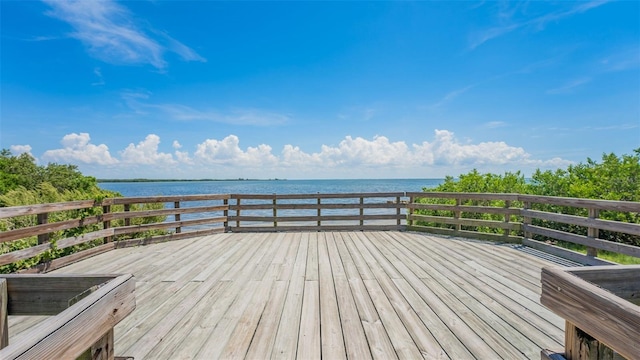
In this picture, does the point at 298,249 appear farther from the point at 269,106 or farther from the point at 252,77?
the point at 269,106

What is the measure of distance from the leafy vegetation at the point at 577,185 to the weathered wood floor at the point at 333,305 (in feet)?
7.44

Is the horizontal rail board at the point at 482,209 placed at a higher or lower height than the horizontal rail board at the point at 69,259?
higher

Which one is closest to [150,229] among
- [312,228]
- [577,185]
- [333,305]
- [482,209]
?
[312,228]

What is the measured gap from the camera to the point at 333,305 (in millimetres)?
2799

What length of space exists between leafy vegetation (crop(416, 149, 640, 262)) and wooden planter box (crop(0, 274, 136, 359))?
721cm

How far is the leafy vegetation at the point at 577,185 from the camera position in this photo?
5.53 m

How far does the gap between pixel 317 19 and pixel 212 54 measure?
4.77 metres

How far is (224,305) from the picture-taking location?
9.29 ft

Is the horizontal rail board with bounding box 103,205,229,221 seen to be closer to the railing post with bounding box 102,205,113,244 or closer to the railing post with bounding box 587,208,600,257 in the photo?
the railing post with bounding box 102,205,113,244

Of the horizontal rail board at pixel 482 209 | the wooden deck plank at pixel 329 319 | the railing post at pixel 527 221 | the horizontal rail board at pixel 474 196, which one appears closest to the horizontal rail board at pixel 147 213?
the wooden deck plank at pixel 329 319

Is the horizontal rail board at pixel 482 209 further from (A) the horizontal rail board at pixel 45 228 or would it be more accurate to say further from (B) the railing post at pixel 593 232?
(A) the horizontal rail board at pixel 45 228

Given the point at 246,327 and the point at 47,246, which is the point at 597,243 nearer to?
the point at 246,327

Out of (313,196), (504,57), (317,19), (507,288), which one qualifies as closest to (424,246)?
(507,288)

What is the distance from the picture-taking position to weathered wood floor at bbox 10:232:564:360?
6.87 feet
